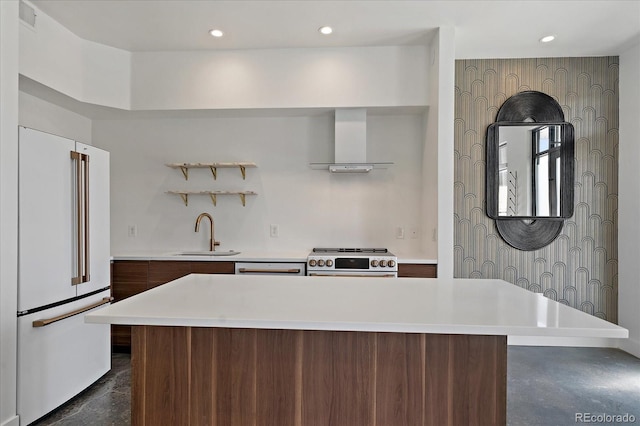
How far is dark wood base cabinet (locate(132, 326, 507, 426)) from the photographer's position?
1.33 m

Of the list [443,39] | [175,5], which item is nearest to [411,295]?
[443,39]

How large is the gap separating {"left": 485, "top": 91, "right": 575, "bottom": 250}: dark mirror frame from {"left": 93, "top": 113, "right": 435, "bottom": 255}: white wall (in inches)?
26.8

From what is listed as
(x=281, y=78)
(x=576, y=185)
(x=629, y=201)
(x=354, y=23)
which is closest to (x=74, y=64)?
(x=281, y=78)

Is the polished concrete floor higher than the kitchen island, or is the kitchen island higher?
the kitchen island

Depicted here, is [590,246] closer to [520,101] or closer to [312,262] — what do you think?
[520,101]

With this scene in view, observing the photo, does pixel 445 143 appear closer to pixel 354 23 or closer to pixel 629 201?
pixel 354 23

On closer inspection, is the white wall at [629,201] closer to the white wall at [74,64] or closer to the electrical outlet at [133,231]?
the white wall at [74,64]

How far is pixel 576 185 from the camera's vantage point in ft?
11.3

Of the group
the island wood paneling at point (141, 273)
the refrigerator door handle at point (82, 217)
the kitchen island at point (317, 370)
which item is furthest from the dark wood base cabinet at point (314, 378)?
the island wood paneling at point (141, 273)

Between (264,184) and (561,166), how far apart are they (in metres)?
2.91

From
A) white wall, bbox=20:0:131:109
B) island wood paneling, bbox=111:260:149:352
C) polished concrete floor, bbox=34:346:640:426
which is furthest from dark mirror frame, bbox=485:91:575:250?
white wall, bbox=20:0:131:109

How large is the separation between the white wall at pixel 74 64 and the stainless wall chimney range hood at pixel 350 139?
2010mm

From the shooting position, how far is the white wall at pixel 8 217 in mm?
1882

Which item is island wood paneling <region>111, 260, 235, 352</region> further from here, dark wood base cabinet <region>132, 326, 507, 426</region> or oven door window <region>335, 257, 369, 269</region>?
dark wood base cabinet <region>132, 326, 507, 426</region>
